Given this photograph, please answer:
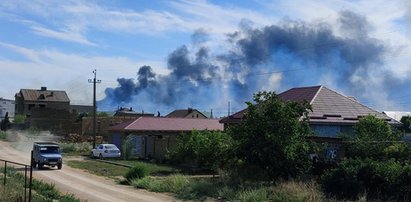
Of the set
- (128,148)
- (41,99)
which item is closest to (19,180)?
(128,148)

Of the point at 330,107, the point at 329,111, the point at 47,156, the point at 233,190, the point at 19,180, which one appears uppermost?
the point at 330,107

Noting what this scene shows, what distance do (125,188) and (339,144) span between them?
1069 centimetres

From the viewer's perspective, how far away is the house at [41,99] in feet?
391

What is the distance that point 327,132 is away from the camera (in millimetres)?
35000

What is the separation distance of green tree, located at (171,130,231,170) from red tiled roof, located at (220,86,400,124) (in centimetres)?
312

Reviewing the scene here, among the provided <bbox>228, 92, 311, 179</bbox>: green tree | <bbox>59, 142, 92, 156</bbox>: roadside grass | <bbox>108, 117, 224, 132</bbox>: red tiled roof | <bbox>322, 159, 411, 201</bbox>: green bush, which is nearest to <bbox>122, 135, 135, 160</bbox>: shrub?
<bbox>108, 117, 224, 132</bbox>: red tiled roof

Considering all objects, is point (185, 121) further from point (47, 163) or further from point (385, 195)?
point (385, 195)

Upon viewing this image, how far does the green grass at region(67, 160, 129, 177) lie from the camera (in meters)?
35.1

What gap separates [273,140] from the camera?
82.0ft

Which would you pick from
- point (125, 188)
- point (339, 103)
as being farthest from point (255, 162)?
point (339, 103)

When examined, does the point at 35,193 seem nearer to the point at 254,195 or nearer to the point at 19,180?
the point at 19,180

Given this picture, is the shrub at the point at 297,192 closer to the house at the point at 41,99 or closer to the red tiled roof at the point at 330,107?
the red tiled roof at the point at 330,107

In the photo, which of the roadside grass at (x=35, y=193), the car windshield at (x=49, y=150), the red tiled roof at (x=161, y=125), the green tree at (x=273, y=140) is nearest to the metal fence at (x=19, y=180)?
the roadside grass at (x=35, y=193)

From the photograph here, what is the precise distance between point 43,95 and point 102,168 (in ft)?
288
